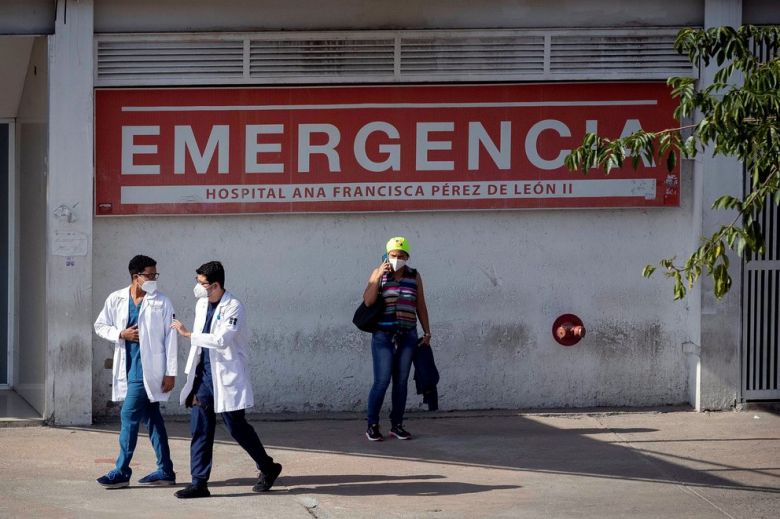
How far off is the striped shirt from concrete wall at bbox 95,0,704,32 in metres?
2.47

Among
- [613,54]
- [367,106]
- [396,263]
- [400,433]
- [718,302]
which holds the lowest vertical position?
[400,433]

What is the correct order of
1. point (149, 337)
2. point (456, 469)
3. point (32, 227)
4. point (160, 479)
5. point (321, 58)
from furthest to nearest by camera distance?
point (32, 227) → point (321, 58) → point (456, 469) → point (160, 479) → point (149, 337)

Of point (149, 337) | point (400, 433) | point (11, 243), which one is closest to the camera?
point (149, 337)

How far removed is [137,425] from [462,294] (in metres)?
3.75

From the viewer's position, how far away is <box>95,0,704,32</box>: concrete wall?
11.2 m

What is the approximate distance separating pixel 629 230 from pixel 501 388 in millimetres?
1895

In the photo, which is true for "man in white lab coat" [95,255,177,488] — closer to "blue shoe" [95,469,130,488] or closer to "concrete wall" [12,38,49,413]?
"blue shoe" [95,469,130,488]

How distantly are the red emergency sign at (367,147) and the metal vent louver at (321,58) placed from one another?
166 millimetres

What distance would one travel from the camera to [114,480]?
350 inches

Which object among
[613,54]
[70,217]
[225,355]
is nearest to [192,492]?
[225,355]

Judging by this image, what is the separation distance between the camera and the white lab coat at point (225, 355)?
854cm

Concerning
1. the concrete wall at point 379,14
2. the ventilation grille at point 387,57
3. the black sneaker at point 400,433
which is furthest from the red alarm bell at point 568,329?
the concrete wall at point 379,14

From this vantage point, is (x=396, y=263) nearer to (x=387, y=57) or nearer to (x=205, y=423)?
(x=387, y=57)

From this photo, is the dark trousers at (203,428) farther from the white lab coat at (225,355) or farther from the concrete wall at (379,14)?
the concrete wall at (379,14)
